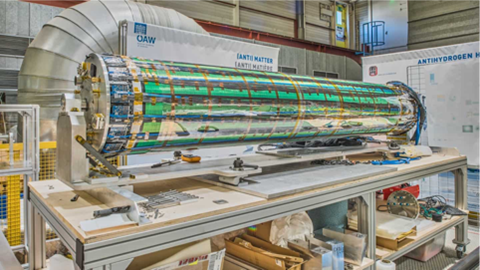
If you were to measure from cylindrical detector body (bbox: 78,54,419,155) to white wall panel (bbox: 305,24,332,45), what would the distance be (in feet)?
18.4

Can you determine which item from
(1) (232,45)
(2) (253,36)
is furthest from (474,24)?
(1) (232,45)

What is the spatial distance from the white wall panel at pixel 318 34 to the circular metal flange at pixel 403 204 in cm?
514

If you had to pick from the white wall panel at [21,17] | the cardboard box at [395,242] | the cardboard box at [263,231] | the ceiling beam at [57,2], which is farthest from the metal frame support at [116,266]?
the ceiling beam at [57,2]

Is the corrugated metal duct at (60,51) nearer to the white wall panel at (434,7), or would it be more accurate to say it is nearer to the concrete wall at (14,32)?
the concrete wall at (14,32)

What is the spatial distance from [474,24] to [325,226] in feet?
19.5

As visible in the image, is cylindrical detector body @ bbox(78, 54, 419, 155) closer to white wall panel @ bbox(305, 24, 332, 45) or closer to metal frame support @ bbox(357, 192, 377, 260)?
metal frame support @ bbox(357, 192, 377, 260)

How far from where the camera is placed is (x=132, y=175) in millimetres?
1202

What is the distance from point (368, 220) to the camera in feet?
5.52

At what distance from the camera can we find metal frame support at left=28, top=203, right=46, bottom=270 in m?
1.42

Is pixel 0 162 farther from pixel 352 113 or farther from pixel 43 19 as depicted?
pixel 352 113

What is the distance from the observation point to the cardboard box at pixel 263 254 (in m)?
1.39

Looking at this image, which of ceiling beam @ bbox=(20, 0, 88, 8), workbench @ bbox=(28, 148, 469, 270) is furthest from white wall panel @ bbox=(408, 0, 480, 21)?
ceiling beam @ bbox=(20, 0, 88, 8)

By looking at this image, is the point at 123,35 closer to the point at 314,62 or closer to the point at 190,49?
the point at 190,49

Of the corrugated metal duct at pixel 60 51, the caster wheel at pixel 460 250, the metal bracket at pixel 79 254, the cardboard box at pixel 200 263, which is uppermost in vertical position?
the corrugated metal duct at pixel 60 51
